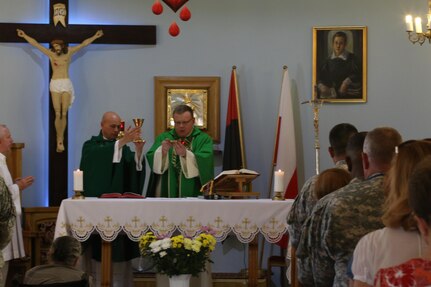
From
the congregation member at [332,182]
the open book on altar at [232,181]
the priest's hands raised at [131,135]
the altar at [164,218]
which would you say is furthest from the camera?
the priest's hands raised at [131,135]

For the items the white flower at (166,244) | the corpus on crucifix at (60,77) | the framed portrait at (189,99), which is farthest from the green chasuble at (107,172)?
the white flower at (166,244)

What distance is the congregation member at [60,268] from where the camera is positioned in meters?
5.54

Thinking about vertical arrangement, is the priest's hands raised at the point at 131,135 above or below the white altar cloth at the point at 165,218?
above

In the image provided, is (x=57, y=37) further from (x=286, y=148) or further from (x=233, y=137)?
(x=286, y=148)

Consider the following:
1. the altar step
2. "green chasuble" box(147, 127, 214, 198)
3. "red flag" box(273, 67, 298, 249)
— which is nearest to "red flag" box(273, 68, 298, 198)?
"red flag" box(273, 67, 298, 249)

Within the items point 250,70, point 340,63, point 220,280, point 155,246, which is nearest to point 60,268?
point 155,246

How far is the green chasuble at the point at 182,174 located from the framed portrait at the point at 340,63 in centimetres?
195

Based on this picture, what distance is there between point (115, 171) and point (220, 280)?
182 centimetres

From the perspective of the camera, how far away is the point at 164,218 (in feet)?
25.3

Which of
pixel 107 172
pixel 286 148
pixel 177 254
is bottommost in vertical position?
pixel 177 254

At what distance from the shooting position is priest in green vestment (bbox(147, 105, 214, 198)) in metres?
8.66

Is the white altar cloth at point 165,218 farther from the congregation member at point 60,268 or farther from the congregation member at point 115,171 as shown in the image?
the congregation member at point 60,268

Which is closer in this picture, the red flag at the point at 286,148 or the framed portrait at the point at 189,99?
the red flag at the point at 286,148

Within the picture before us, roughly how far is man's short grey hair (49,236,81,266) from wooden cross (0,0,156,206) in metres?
4.17
